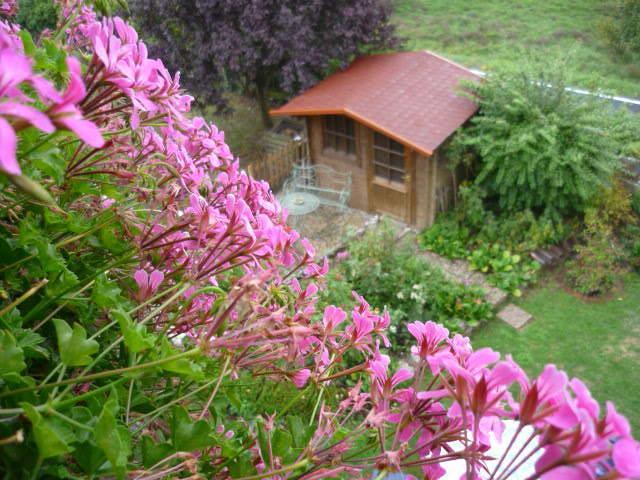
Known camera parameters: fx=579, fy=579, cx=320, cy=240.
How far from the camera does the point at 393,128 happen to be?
748 cm

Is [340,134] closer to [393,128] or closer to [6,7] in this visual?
[393,128]

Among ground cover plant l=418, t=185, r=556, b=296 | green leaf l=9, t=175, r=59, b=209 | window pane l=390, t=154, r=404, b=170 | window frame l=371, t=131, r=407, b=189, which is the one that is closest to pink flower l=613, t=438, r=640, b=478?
green leaf l=9, t=175, r=59, b=209

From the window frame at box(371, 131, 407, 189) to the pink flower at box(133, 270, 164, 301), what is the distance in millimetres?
7063

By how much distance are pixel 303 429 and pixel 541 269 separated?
677 centimetres

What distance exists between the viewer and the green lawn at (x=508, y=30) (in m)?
12.5

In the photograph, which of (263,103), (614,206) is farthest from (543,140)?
(263,103)

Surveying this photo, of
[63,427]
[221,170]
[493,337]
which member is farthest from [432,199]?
[63,427]

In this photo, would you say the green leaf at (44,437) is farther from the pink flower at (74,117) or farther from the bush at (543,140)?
the bush at (543,140)

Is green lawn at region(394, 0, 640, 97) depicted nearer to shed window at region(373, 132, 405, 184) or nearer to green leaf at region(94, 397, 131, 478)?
shed window at region(373, 132, 405, 184)

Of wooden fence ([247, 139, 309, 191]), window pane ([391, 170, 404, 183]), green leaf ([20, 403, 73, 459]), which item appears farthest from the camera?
wooden fence ([247, 139, 309, 191])

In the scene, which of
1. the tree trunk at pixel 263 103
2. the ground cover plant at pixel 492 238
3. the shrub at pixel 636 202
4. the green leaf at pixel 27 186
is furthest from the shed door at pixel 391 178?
the green leaf at pixel 27 186

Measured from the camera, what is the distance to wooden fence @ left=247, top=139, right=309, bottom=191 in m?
9.14

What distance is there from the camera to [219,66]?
9.32m

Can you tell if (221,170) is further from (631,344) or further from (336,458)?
(631,344)
